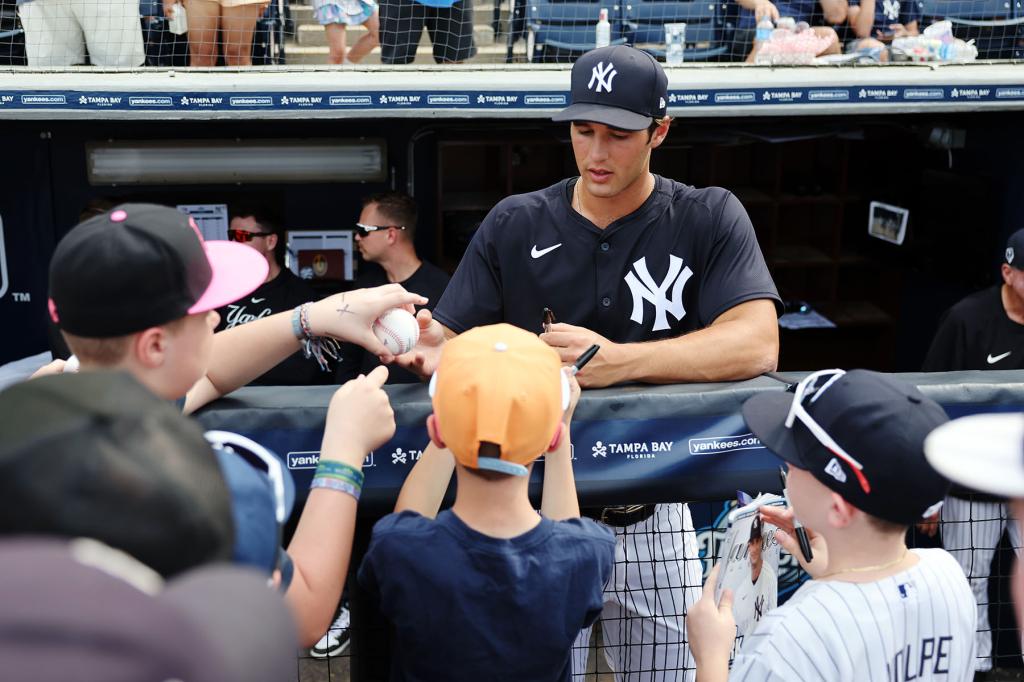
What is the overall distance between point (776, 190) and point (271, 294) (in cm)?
431

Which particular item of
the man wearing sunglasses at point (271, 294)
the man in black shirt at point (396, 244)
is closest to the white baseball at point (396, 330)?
the man wearing sunglasses at point (271, 294)

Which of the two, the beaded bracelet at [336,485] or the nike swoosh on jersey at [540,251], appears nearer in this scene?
the beaded bracelet at [336,485]

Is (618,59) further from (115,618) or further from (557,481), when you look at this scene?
(115,618)

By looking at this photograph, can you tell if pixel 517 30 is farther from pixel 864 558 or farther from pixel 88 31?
pixel 864 558

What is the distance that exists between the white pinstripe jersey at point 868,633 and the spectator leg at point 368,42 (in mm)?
5508

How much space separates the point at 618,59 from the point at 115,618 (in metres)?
2.57

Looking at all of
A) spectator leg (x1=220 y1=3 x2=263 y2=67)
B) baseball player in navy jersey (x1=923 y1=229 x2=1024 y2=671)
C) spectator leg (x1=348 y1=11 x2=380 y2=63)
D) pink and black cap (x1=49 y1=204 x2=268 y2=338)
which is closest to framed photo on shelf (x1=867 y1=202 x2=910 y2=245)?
baseball player in navy jersey (x1=923 y1=229 x2=1024 y2=671)

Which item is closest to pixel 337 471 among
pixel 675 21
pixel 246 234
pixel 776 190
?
pixel 246 234

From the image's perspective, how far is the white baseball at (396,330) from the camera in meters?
2.39

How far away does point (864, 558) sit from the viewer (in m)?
1.96

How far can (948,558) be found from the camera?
207 cm

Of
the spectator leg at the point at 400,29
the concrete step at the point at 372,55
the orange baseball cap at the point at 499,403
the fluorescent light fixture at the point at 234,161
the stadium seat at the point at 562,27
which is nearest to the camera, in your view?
the orange baseball cap at the point at 499,403

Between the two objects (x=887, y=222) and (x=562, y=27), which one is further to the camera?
(x=887, y=222)

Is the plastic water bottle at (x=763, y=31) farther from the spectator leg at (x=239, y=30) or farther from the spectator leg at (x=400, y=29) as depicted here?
the spectator leg at (x=239, y=30)
